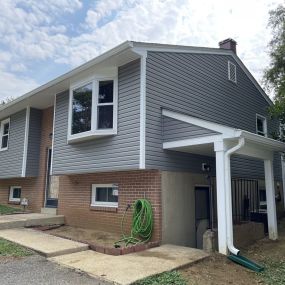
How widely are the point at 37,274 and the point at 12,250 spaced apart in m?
1.73

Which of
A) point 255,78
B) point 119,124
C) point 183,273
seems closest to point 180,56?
point 119,124

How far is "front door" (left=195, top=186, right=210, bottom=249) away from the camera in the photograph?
9.31m

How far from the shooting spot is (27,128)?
13148mm

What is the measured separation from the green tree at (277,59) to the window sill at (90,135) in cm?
518

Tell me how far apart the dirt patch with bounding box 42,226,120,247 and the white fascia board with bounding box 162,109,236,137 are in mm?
3518

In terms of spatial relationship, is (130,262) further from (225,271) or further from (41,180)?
(41,180)

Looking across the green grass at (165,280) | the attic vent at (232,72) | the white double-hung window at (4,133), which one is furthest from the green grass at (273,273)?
the white double-hung window at (4,133)

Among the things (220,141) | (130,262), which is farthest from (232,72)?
(130,262)

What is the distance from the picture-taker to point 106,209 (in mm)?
9414

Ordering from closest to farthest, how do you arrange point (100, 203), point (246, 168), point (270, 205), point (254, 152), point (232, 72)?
point (254, 152)
point (270, 205)
point (100, 203)
point (246, 168)
point (232, 72)

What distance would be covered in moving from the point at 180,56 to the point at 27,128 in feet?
22.9

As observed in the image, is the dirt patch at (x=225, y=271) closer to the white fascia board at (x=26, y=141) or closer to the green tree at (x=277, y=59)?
the green tree at (x=277, y=59)

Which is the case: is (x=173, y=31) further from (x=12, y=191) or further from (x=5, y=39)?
(x=12, y=191)

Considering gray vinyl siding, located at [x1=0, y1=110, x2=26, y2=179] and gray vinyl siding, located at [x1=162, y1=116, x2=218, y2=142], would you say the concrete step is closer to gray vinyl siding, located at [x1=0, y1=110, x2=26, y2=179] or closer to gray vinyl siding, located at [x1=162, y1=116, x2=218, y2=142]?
gray vinyl siding, located at [x1=0, y1=110, x2=26, y2=179]
